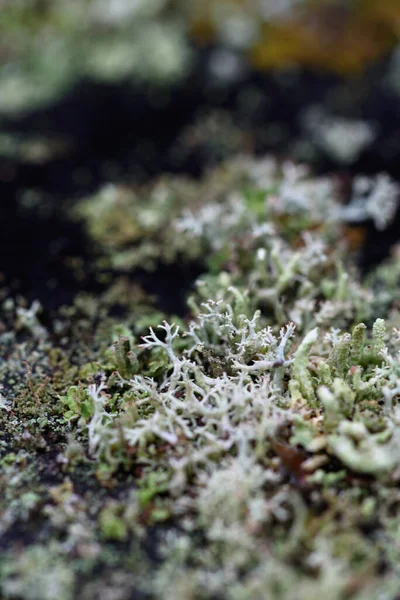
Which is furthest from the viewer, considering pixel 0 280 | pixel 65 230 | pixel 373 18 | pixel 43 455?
pixel 373 18

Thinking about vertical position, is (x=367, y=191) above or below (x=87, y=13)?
below

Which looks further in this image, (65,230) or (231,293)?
(65,230)

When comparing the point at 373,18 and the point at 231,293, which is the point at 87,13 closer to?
the point at 373,18

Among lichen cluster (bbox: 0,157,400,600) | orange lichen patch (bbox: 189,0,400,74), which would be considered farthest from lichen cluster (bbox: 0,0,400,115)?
lichen cluster (bbox: 0,157,400,600)

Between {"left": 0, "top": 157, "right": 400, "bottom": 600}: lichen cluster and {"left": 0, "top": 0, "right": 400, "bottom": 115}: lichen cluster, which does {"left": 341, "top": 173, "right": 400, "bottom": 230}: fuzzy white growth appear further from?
{"left": 0, "top": 0, "right": 400, "bottom": 115}: lichen cluster

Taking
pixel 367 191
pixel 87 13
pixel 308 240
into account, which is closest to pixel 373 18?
pixel 367 191

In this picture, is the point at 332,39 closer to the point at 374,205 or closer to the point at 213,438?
the point at 374,205

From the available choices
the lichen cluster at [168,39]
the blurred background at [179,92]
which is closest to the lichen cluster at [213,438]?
the blurred background at [179,92]
